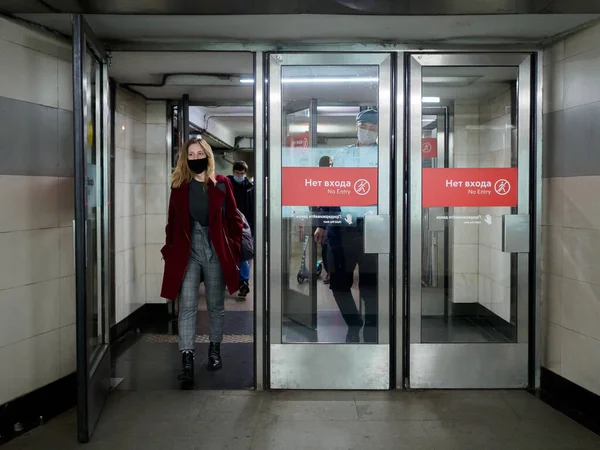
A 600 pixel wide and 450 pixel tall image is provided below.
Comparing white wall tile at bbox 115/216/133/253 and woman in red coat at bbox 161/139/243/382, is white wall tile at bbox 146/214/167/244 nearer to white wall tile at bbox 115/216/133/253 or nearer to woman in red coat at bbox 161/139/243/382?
white wall tile at bbox 115/216/133/253

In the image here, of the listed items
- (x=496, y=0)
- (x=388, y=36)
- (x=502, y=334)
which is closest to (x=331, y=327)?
(x=502, y=334)

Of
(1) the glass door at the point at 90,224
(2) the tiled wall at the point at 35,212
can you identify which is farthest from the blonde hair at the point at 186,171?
(2) the tiled wall at the point at 35,212

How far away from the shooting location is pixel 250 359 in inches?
160

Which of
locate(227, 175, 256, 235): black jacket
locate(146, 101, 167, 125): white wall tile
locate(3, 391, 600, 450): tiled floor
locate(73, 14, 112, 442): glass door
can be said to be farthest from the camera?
locate(227, 175, 256, 235): black jacket

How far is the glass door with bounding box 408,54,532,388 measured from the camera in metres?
3.35

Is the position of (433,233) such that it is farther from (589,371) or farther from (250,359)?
(250,359)

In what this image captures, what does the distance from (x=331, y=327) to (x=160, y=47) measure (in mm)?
2343

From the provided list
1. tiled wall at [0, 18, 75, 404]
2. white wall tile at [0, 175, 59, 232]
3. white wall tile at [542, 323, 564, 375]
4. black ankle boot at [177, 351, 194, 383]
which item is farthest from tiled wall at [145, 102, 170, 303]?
white wall tile at [542, 323, 564, 375]

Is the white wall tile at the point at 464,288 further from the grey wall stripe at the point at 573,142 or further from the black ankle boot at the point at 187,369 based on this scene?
the black ankle boot at the point at 187,369

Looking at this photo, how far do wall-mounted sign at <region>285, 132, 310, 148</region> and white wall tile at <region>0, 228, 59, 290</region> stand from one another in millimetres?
1631

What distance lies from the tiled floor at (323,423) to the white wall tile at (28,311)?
0.58m

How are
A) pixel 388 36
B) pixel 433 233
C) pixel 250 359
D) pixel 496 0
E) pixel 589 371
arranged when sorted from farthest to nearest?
pixel 250 359 < pixel 433 233 < pixel 388 36 < pixel 589 371 < pixel 496 0

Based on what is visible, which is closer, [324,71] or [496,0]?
[496,0]

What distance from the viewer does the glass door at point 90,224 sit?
8.33 feet
